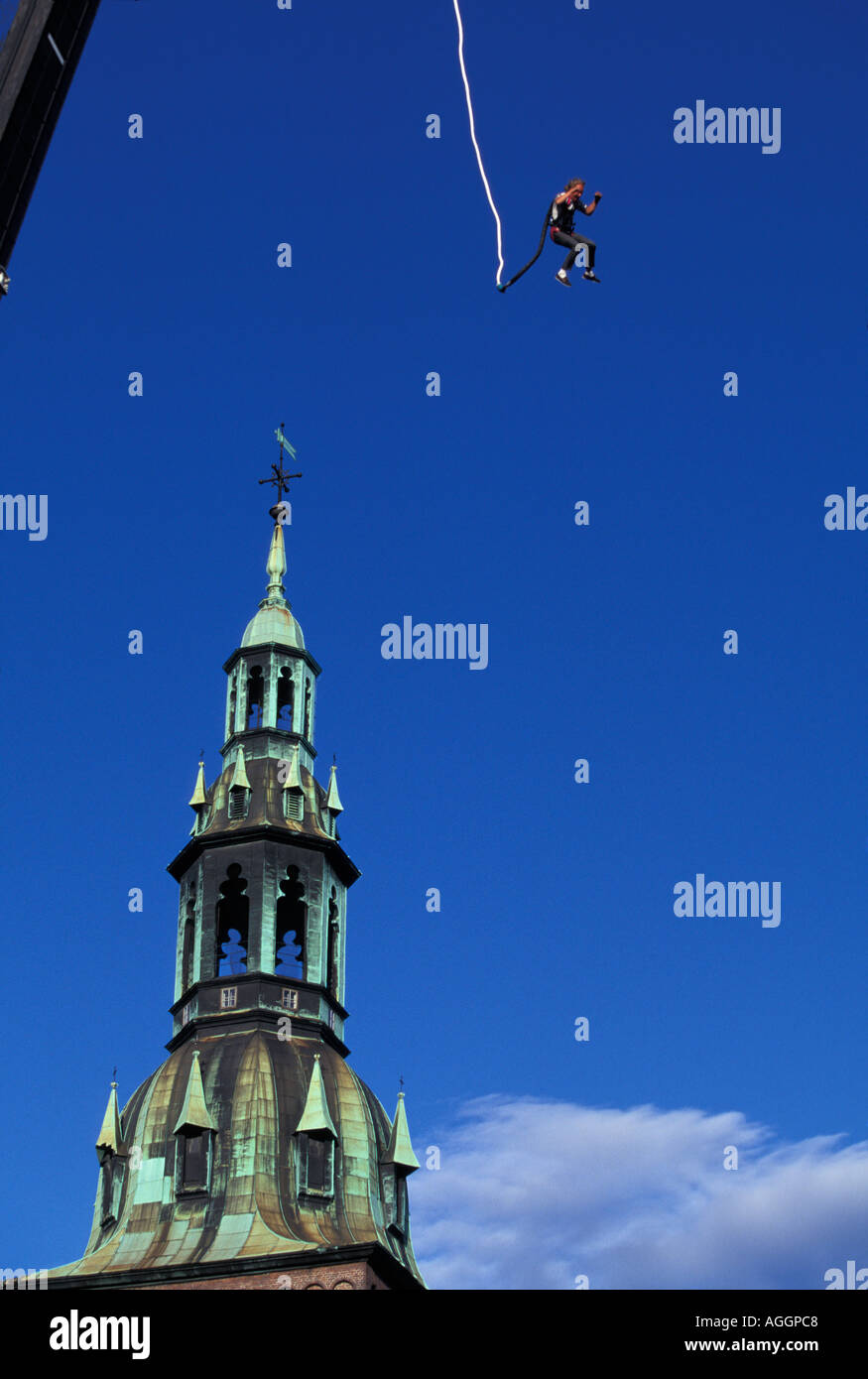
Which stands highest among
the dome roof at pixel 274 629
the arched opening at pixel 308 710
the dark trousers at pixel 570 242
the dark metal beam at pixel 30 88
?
the dome roof at pixel 274 629

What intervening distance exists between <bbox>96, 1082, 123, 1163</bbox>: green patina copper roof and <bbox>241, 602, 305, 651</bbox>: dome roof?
22025mm

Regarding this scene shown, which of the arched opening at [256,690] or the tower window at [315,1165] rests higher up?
the arched opening at [256,690]

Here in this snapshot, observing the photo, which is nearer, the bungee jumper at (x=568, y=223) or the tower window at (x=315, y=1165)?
the bungee jumper at (x=568, y=223)

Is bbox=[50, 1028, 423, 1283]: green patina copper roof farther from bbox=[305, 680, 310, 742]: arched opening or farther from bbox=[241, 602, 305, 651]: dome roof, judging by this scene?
bbox=[241, 602, 305, 651]: dome roof

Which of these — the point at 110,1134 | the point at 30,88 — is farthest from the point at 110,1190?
the point at 30,88

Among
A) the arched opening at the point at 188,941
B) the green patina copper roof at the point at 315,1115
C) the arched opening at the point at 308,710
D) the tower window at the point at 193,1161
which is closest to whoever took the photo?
the tower window at the point at 193,1161

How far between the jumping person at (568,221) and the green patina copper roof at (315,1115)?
42.1 m

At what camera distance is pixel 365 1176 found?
7494cm

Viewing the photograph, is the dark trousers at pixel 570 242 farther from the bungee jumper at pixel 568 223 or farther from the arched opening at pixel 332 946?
the arched opening at pixel 332 946

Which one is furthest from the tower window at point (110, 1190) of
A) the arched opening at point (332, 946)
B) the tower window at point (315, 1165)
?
the arched opening at point (332, 946)

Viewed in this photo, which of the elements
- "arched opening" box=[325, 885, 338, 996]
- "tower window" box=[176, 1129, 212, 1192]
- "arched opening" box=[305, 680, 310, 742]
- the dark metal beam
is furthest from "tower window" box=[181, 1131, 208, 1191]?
the dark metal beam

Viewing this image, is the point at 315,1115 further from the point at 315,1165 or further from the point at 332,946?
the point at 332,946

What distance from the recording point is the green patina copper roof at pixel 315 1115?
73125 millimetres
